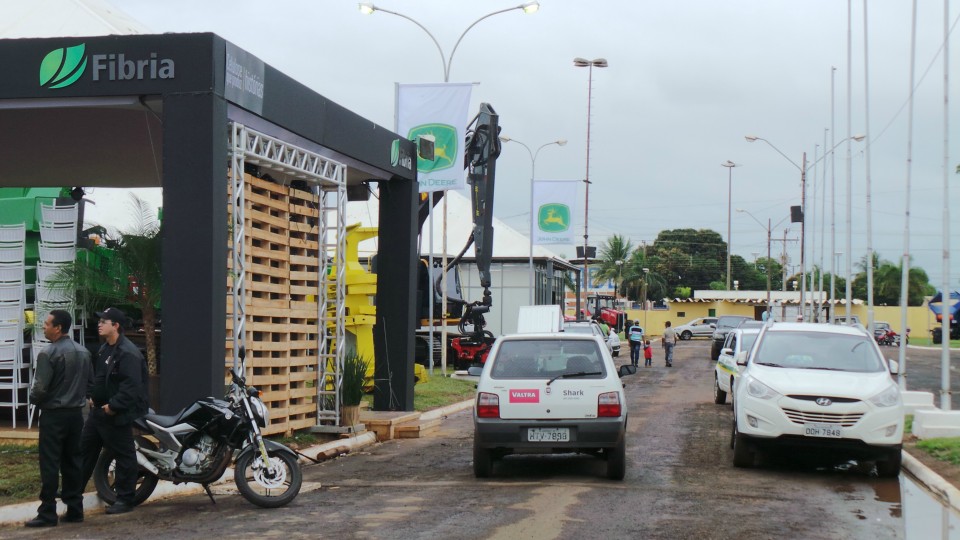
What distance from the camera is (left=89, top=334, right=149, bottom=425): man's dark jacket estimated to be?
31.6 feet

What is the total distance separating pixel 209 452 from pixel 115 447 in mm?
863

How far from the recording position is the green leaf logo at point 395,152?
17645 millimetres

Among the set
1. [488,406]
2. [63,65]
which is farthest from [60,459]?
[63,65]

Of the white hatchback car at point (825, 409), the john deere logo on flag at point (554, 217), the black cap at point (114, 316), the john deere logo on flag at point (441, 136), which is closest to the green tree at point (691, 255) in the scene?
the john deere logo on flag at point (554, 217)

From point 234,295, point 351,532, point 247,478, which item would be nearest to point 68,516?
point 247,478

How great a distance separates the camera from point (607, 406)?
11.7 m

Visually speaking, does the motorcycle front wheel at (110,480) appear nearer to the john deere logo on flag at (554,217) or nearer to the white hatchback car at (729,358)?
the white hatchback car at (729,358)

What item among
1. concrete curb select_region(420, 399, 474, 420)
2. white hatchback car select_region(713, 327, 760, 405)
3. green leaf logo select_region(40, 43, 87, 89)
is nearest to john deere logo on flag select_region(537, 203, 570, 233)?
white hatchback car select_region(713, 327, 760, 405)

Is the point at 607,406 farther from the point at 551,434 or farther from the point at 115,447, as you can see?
the point at 115,447

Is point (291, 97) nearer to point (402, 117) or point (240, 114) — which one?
point (240, 114)

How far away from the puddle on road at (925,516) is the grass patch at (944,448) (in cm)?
108

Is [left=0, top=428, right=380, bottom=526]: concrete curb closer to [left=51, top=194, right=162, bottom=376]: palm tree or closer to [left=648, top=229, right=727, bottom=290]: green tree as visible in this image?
[left=51, top=194, right=162, bottom=376]: palm tree

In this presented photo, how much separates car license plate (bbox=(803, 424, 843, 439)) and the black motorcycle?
19.2 ft

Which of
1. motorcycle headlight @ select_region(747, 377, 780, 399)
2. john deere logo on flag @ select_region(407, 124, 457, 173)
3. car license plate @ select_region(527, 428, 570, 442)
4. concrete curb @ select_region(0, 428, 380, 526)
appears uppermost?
john deere logo on flag @ select_region(407, 124, 457, 173)
